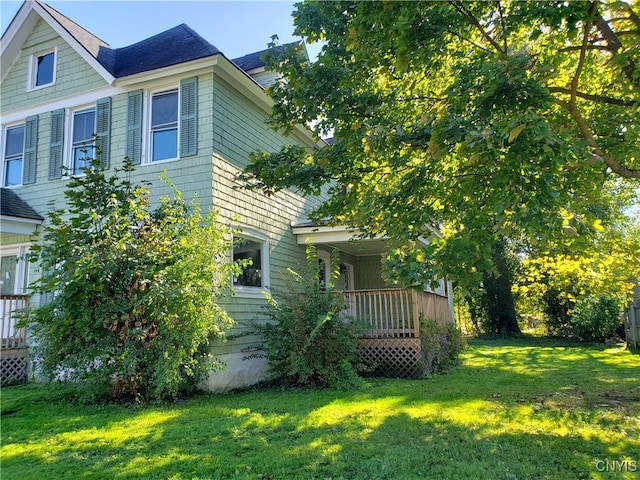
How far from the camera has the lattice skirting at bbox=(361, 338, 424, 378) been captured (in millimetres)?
9539

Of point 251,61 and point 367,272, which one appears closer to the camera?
point 251,61

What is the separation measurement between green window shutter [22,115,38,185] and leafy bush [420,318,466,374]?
9.87m

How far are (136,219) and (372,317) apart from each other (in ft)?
18.0

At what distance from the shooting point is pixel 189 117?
9.11 metres

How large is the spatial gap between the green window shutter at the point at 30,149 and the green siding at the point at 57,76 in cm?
54

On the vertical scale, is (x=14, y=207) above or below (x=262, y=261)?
above

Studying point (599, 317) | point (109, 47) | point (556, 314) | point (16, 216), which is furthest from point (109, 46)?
point (556, 314)

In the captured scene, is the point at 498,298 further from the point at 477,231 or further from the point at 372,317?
the point at 477,231

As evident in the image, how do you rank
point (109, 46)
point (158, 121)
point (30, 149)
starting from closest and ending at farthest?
point (158, 121) → point (30, 149) → point (109, 46)

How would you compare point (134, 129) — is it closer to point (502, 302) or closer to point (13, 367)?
point (13, 367)

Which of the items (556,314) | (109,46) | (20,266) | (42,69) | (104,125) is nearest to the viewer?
(104,125)

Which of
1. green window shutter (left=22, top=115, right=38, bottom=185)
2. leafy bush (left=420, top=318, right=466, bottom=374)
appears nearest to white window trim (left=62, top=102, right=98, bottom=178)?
green window shutter (left=22, top=115, right=38, bottom=185)

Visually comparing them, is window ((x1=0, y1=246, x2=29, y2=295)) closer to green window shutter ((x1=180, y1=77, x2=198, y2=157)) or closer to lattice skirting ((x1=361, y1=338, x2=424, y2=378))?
green window shutter ((x1=180, y1=77, x2=198, y2=157))

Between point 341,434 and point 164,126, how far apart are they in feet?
24.1
